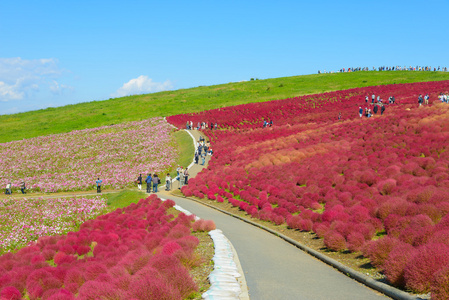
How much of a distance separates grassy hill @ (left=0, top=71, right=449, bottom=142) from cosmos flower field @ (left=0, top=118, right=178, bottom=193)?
13.3 metres

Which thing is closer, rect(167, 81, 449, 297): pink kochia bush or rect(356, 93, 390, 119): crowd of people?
rect(167, 81, 449, 297): pink kochia bush

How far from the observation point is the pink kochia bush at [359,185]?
9.83 meters

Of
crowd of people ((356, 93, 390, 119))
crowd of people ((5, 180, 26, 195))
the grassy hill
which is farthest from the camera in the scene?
the grassy hill

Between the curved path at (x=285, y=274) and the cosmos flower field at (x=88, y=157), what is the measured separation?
26.2 m

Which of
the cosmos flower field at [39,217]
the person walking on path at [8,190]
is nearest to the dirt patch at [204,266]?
the cosmos flower field at [39,217]

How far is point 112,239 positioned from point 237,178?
49.6 ft

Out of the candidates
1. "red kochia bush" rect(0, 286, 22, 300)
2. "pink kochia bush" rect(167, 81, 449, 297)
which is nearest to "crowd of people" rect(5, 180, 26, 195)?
"pink kochia bush" rect(167, 81, 449, 297)

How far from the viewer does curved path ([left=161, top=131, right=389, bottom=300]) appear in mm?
8828

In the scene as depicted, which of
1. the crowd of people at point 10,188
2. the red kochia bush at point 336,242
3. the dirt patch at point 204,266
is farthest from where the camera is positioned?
the crowd of people at point 10,188

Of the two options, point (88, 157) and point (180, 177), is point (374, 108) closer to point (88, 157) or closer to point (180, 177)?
point (180, 177)

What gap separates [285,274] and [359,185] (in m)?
10.1

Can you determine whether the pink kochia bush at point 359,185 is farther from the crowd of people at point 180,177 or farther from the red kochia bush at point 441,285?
the crowd of people at point 180,177

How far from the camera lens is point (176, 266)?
28.9 ft

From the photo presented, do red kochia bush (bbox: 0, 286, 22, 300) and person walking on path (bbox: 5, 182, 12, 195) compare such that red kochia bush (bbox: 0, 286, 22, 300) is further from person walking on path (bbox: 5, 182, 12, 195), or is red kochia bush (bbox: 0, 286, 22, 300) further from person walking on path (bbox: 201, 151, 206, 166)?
person walking on path (bbox: 201, 151, 206, 166)
